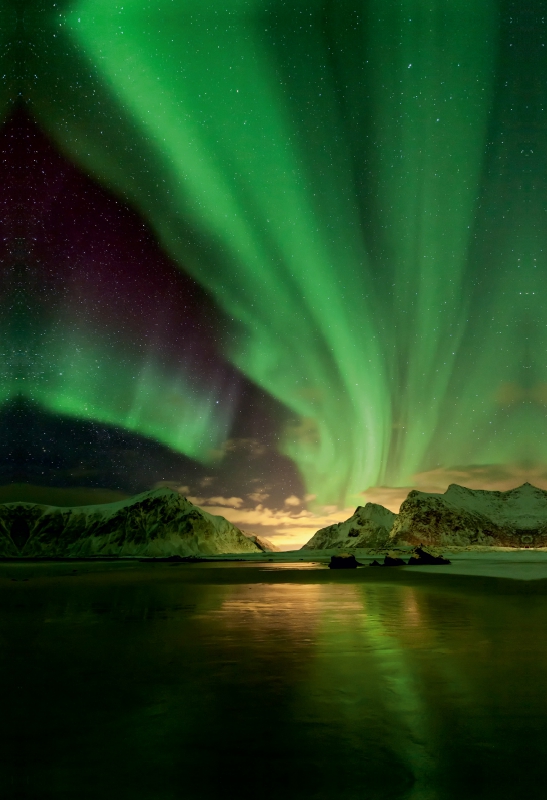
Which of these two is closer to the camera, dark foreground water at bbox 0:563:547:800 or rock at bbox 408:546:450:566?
dark foreground water at bbox 0:563:547:800

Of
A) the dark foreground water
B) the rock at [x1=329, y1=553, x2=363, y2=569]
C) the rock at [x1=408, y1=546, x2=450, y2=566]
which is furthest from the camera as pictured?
the rock at [x1=408, y1=546, x2=450, y2=566]

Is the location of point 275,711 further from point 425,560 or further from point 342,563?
point 425,560

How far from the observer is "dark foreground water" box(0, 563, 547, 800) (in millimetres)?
7449

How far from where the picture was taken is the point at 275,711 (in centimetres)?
1051

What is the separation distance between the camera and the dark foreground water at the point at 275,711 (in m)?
7.45

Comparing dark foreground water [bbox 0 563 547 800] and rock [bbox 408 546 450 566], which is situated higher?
rock [bbox 408 546 450 566]

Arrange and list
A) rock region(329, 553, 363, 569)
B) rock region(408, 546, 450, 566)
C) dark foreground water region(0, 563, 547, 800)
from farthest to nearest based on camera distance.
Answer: rock region(408, 546, 450, 566) → rock region(329, 553, 363, 569) → dark foreground water region(0, 563, 547, 800)

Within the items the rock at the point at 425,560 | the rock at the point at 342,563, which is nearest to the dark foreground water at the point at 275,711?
the rock at the point at 342,563

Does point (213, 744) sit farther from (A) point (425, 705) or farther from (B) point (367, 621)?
(B) point (367, 621)

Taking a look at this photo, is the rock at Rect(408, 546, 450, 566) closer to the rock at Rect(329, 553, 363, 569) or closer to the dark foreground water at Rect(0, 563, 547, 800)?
the rock at Rect(329, 553, 363, 569)

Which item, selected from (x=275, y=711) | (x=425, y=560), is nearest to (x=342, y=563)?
(x=425, y=560)

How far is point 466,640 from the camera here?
1798 centimetres

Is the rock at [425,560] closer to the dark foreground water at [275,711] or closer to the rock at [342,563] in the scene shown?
the rock at [342,563]

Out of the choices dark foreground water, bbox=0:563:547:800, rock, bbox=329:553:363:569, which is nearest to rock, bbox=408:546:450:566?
rock, bbox=329:553:363:569
